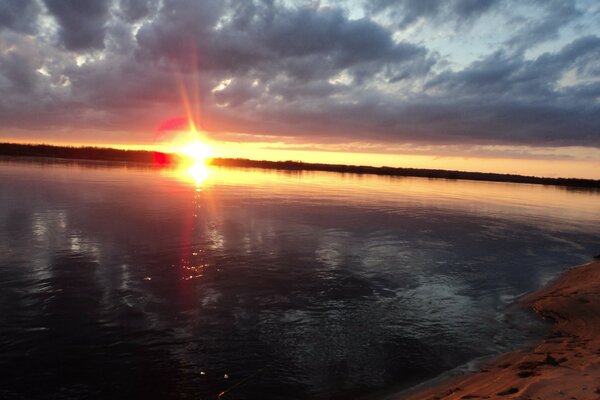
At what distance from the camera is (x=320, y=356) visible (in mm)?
9055

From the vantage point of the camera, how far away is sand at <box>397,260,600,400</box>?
661 cm

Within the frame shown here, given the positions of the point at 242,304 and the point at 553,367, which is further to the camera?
the point at 242,304

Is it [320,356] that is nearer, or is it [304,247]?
[320,356]

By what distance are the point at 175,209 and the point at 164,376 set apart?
2317cm

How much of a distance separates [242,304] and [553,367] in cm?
760

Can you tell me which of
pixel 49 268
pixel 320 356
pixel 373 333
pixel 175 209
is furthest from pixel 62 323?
pixel 175 209

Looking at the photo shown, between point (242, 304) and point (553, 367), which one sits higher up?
point (553, 367)

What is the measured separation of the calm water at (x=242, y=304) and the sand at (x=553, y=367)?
30.3 inches

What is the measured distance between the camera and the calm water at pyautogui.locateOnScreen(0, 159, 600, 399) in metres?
8.10

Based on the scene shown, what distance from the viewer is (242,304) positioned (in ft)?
38.8

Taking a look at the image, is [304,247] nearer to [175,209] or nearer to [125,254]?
[125,254]

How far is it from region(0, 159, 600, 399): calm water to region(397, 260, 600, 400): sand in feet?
2.53

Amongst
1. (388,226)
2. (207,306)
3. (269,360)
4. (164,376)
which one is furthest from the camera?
(388,226)

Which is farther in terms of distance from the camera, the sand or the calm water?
the calm water
